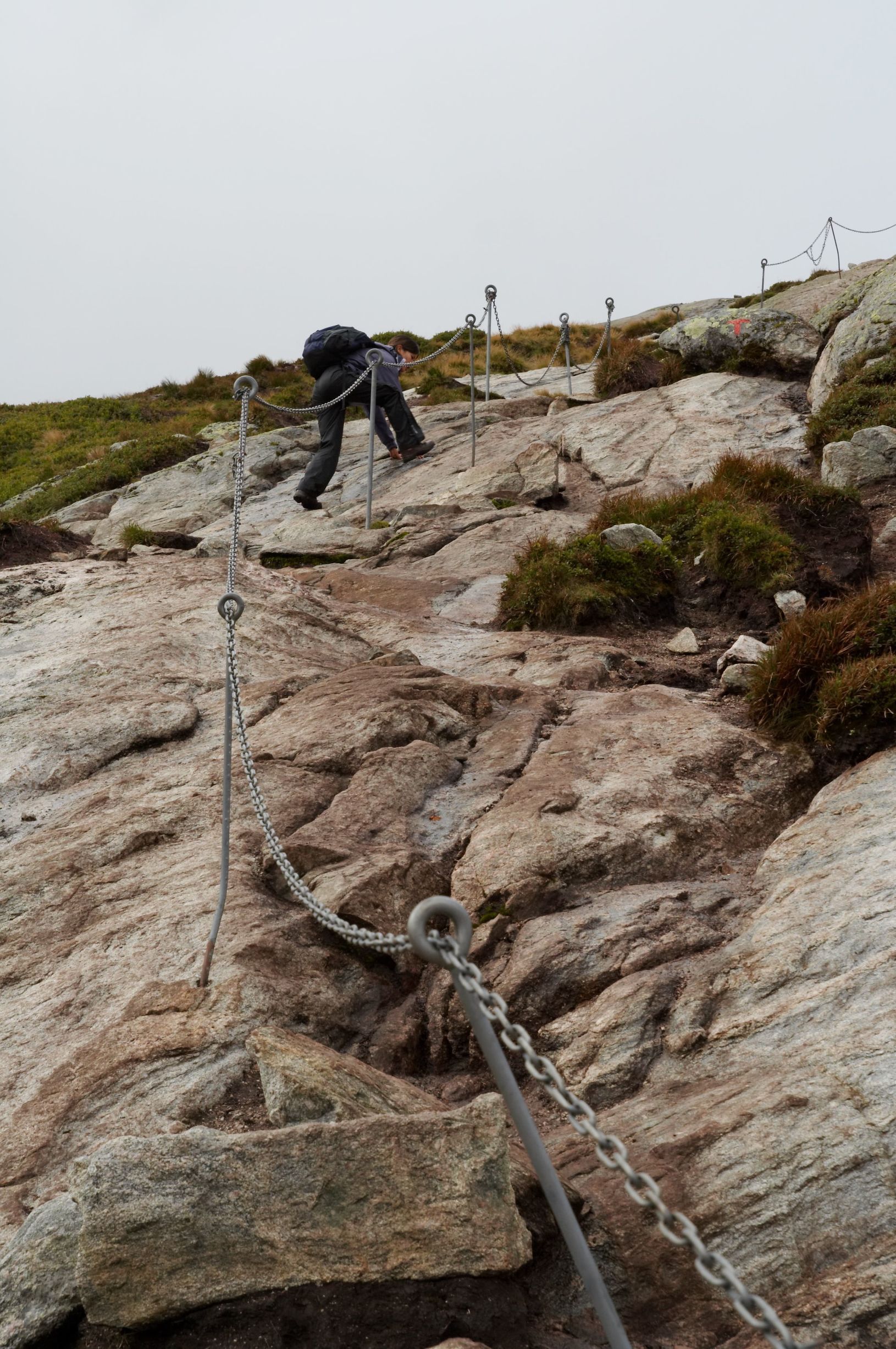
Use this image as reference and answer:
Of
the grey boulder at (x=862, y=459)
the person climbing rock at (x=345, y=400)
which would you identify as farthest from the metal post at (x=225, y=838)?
the person climbing rock at (x=345, y=400)

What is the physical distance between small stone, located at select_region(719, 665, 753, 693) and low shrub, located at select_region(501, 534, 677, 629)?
7.28ft

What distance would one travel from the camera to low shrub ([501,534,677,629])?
1047cm

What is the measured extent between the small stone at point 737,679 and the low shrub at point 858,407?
7.42 metres

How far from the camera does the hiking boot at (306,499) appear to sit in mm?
16797

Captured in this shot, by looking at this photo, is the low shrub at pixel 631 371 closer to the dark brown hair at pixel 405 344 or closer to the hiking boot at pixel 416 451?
the hiking boot at pixel 416 451

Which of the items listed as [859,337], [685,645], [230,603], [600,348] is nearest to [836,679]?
[685,645]

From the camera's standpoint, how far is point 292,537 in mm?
16469

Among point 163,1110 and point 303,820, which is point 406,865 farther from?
point 163,1110

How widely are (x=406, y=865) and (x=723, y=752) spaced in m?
2.52

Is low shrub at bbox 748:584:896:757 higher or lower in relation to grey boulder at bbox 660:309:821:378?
lower

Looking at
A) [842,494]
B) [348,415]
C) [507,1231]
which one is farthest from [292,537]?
[507,1231]

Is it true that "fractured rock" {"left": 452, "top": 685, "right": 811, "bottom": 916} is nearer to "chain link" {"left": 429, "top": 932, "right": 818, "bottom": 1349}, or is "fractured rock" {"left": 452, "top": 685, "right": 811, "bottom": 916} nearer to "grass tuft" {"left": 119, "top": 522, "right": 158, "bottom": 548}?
"chain link" {"left": 429, "top": 932, "right": 818, "bottom": 1349}

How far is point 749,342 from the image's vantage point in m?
19.2

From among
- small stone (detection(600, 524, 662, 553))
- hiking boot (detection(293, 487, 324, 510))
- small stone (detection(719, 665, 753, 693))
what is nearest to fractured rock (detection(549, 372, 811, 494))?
small stone (detection(600, 524, 662, 553))
